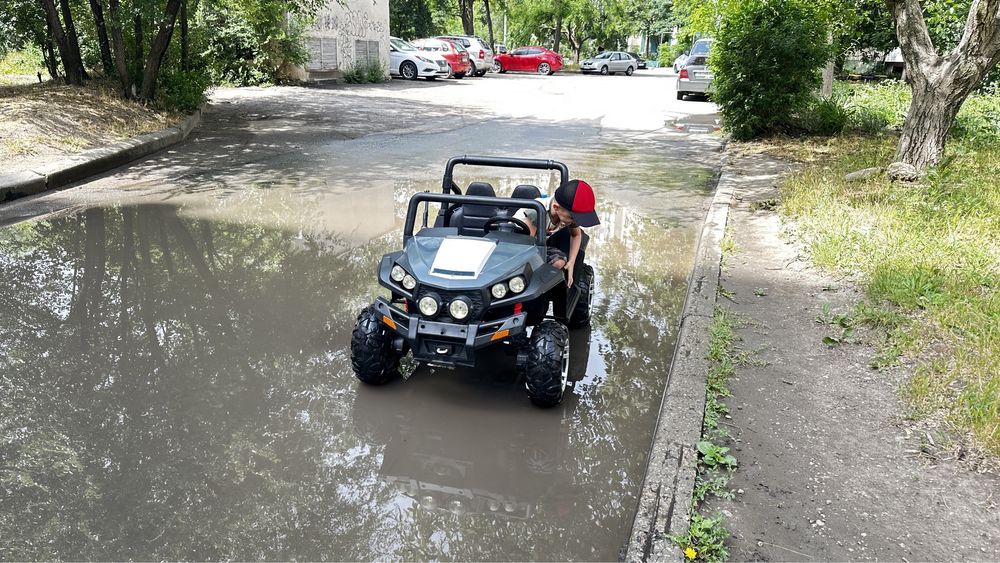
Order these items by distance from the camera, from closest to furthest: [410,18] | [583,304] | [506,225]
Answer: [506,225], [583,304], [410,18]

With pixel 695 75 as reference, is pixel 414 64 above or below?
below

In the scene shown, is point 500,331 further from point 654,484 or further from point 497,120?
point 497,120

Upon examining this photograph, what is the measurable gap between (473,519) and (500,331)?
1.01 meters

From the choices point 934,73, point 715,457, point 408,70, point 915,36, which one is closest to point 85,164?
point 715,457

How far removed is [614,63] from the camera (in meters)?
41.3

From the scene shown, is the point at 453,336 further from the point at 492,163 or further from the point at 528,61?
the point at 528,61

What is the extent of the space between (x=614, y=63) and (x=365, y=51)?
17.8m

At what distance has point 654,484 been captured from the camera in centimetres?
340

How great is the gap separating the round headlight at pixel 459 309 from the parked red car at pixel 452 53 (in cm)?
2818

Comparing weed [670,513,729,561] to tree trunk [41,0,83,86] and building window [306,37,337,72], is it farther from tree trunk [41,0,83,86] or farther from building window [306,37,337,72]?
building window [306,37,337,72]

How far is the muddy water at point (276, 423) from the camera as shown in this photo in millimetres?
3277

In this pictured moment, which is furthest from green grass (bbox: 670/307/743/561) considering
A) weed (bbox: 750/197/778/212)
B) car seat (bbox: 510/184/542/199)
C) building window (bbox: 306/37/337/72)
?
building window (bbox: 306/37/337/72)

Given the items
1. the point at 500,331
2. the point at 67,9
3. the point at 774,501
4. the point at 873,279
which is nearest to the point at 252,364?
the point at 500,331

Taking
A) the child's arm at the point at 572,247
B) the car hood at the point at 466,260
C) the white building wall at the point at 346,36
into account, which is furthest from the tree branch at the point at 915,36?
the white building wall at the point at 346,36
